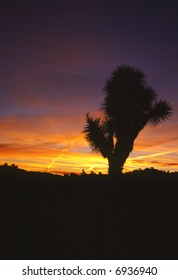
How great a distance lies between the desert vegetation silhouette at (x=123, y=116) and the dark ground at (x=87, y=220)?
6.13 m

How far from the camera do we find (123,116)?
18.1m

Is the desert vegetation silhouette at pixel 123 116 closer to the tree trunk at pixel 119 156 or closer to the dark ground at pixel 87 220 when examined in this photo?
the tree trunk at pixel 119 156

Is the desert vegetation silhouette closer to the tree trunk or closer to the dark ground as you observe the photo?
the tree trunk

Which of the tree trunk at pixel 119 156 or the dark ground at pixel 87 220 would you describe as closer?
the dark ground at pixel 87 220

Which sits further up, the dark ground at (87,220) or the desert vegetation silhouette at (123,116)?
the desert vegetation silhouette at (123,116)

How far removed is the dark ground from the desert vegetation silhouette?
6.13 metres

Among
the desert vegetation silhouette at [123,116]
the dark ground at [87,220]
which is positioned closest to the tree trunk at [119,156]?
the desert vegetation silhouette at [123,116]

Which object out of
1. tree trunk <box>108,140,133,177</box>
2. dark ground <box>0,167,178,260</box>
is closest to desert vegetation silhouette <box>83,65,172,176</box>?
tree trunk <box>108,140,133,177</box>

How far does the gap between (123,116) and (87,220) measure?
10.9 metres

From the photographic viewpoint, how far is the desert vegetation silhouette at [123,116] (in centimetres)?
1802

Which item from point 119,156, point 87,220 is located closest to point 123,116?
point 119,156

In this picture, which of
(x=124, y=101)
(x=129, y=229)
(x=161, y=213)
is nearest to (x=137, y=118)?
(x=124, y=101)

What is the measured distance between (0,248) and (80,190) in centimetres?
493

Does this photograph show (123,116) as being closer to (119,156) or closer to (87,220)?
(119,156)
